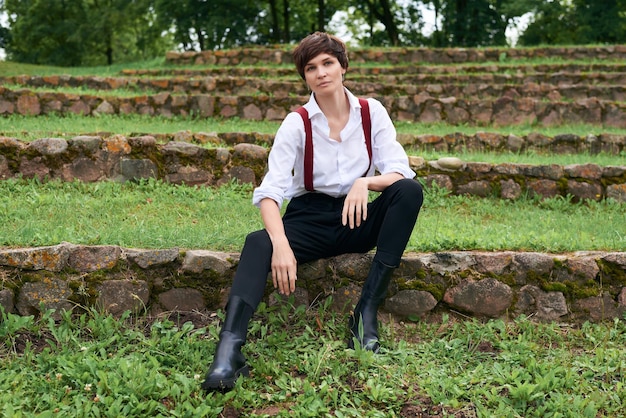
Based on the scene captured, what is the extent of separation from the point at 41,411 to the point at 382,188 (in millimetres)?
1932

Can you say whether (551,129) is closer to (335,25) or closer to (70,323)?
(70,323)

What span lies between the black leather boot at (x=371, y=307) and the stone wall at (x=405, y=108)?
6514 mm

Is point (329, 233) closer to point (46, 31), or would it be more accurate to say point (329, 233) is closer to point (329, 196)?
point (329, 196)

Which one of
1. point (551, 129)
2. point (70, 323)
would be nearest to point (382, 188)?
point (70, 323)

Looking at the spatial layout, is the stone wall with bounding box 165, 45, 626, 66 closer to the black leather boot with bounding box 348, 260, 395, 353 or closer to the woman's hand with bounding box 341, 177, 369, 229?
the woman's hand with bounding box 341, 177, 369, 229

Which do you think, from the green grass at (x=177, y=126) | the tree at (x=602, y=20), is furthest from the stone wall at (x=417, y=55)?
the green grass at (x=177, y=126)

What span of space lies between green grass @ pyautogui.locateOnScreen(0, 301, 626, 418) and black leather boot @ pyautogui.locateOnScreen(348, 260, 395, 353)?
0.33ft

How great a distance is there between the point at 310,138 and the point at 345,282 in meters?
0.89

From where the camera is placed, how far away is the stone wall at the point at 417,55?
48.0 feet

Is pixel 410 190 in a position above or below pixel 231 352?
above

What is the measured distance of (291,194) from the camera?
3.44 metres

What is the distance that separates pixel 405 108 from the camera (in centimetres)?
959

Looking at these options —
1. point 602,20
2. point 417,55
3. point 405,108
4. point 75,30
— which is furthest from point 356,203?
point 75,30

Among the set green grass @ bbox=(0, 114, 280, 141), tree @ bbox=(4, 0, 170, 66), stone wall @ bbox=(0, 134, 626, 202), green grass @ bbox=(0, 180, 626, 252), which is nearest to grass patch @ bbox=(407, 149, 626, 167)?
stone wall @ bbox=(0, 134, 626, 202)
